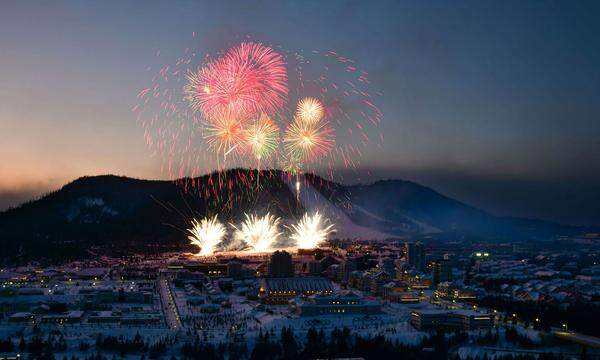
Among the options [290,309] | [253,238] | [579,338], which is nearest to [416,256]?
[253,238]

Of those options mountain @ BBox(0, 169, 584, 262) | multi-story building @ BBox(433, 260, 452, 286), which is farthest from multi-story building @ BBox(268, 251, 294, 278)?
mountain @ BBox(0, 169, 584, 262)

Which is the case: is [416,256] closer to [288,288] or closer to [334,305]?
[288,288]

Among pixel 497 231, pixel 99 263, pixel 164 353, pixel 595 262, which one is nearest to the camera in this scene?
pixel 164 353

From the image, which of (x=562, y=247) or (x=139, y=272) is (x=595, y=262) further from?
(x=139, y=272)

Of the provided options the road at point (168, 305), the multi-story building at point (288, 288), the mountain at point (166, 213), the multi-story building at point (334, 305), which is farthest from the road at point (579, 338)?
the mountain at point (166, 213)

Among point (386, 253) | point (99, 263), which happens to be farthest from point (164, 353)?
point (386, 253)

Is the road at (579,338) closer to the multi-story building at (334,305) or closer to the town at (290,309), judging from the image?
the town at (290,309)
